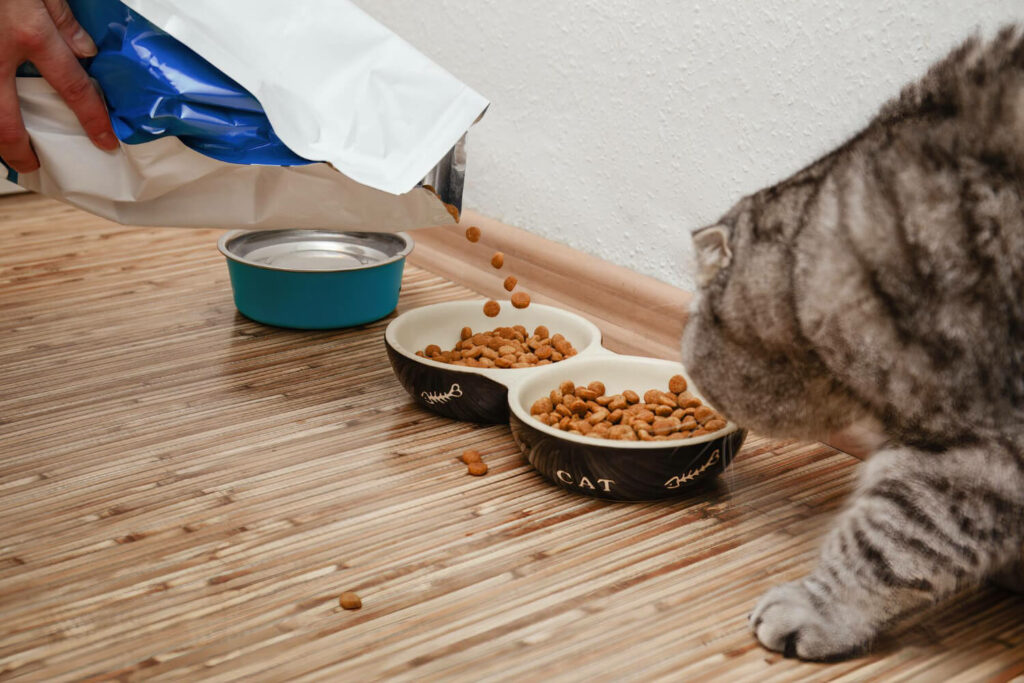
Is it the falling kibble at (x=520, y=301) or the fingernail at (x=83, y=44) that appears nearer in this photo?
the fingernail at (x=83, y=44)

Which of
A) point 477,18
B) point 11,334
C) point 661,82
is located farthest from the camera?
point 477,18

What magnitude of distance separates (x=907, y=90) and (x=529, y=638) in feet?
1.74

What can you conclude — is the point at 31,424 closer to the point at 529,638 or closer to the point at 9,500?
the point at 9,500

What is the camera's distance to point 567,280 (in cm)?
145

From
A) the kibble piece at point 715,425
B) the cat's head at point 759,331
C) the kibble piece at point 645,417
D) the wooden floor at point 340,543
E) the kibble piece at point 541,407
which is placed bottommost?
the wooden floor at point 340,543

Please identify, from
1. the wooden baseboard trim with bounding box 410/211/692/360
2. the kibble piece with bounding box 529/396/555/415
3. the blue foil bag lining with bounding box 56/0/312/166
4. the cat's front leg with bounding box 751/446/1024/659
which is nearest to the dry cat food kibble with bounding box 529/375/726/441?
the kibble piece with bounding box 529/396/555/415

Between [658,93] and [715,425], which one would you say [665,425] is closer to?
[715,425]

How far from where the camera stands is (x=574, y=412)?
3.54 ft

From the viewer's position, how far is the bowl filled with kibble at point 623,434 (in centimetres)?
98

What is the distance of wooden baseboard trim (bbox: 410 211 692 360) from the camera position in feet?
4.28

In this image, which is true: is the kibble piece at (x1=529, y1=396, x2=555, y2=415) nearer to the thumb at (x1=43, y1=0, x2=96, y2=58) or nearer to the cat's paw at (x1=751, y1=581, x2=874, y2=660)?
the cat's paw at (x1=751, y1=581, x2=874, y2=660)

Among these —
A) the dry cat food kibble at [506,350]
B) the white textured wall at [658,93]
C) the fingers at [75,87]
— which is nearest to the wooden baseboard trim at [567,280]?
the white textured wall at [658,93]

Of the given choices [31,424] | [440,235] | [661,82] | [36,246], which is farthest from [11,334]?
[661,82]

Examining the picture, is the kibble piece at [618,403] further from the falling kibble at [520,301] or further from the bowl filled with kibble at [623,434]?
the falling kibble at [520,301]
